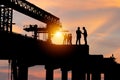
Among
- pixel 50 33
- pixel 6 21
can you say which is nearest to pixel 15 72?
pixel 6 21

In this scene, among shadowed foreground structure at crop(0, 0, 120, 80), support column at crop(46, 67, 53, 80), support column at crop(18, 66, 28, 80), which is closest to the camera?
shadowed foreground structure at crop(0, 0, 120, 80)

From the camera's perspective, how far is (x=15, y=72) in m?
43.8

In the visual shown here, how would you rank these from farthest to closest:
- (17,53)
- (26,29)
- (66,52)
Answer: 1. (26,29)
2. (66,52)
3. (17,53)

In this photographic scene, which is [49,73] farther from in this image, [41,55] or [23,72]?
[41,55]

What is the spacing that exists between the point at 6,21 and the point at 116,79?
2751 cm

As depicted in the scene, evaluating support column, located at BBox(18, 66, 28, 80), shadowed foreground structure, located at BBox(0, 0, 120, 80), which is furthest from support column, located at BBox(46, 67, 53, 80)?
support column, located at BBox(18, 66, 28, 80)

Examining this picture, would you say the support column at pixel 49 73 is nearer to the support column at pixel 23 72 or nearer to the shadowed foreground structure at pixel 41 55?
the shadowed foreground structure at pixel 41 55

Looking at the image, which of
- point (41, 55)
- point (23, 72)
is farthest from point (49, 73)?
point (41, 55)

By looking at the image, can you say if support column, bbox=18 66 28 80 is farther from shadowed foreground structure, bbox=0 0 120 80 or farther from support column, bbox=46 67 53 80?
support column, bbox=46 67 53 80

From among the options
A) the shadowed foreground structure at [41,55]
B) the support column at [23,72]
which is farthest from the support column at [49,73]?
the support column at [23,72]

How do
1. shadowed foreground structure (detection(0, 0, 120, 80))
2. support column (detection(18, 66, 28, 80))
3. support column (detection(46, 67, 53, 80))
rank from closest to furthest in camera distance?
shadowed foreground structure (detection(0, 0, 120, 80))
support column (detection(18, 66, 28, 80))
support column (detection(46, 67, 53, 80))

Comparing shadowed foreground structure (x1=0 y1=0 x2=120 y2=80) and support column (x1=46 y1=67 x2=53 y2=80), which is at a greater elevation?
shadowed foreground structure (x1=0 y1=0 x2=120 y2=80)

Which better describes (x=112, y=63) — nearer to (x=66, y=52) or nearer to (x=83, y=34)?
(x=83, y=34)

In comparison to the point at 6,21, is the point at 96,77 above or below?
below
